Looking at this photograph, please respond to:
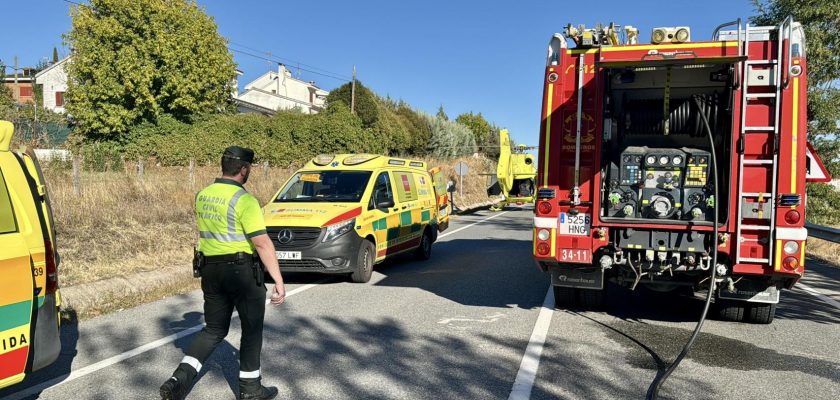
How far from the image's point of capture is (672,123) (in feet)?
21.3

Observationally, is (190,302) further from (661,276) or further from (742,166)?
(742,166)

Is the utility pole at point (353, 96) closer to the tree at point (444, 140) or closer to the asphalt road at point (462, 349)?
the tree at point (444, 140)

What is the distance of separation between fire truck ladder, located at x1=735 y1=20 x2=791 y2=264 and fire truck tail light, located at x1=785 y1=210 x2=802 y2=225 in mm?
104

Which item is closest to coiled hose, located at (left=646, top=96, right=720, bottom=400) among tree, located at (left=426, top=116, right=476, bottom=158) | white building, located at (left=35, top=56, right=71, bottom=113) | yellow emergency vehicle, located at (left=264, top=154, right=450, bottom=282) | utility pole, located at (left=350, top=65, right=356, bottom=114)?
yellow emergency vehicle, located at (left=264, top=154, right=450, bottom=282)

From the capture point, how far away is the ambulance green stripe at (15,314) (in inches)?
136

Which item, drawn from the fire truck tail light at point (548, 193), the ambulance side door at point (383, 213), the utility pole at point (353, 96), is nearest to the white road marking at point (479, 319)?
the fire truck tail light at point (548, 193)

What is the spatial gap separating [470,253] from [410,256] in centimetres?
129

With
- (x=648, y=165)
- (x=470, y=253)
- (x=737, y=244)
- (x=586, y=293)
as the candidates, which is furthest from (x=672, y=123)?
(x=470, y=253)

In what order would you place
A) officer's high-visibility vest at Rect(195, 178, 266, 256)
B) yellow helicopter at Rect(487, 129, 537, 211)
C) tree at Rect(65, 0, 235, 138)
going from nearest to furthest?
1. officer's high-visibility vest at Rect(195, 178, 266, 256)
2. yellow helicopter at Rect(487, 129, 537, 211)
3. tree at Rect(65, 0, 235, 138)

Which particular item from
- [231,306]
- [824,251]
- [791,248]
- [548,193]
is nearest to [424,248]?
[548,193]

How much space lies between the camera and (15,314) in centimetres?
355

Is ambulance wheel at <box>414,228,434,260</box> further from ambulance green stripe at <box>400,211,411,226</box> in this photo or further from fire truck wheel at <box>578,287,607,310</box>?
fire truck wheel at <box>578,287,607,310</box>

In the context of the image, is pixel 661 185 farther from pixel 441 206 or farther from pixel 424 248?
pixel 441 206

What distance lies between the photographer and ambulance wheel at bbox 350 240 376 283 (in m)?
9.09
